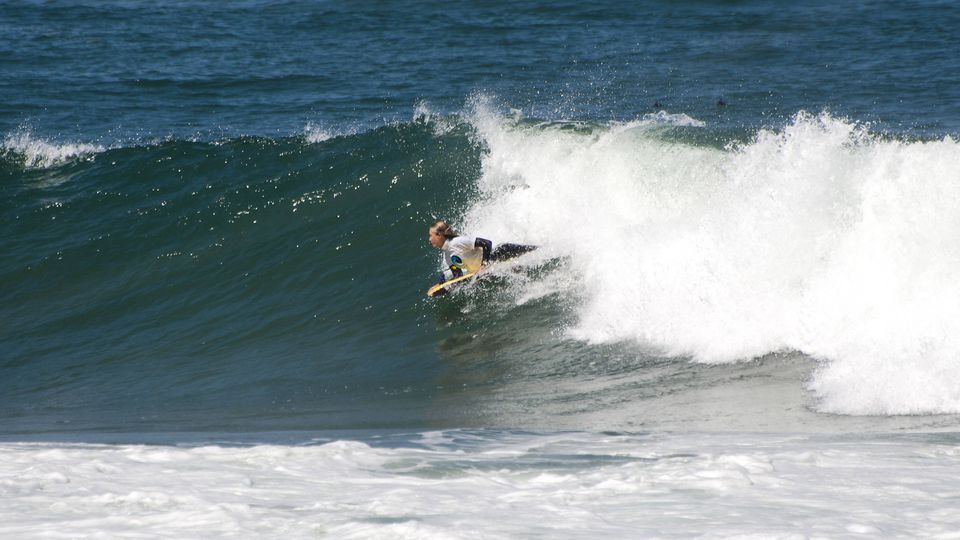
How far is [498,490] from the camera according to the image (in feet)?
19.9

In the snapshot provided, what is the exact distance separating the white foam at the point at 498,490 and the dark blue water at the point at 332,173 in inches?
62.4

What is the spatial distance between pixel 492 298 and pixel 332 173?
530 centimetres

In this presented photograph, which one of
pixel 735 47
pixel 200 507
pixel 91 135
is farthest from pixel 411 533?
pixel 735 47

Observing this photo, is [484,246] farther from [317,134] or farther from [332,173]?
[317,134]

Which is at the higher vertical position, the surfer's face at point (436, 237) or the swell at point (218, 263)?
the surfer's face at point (436, 237)

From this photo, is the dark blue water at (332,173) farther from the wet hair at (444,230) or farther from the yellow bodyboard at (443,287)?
the wet hair at (444,230)

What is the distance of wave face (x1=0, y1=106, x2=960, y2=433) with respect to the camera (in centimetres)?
926

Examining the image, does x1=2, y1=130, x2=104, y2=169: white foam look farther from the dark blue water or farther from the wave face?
the wave face

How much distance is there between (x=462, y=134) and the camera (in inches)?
687

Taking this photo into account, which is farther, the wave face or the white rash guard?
the white rash guard

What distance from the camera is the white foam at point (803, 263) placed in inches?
352

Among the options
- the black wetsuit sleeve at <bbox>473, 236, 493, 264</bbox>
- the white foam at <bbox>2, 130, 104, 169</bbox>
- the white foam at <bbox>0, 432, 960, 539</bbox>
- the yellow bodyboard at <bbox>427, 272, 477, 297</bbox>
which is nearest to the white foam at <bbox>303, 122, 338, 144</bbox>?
the white foam at <bbox>2, 130, 104, 169</bbox>

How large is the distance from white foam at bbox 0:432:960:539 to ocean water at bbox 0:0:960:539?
0.10 ft

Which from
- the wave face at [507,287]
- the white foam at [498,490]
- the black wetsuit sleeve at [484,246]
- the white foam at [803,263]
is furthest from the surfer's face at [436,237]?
the white foam at [498,490]
